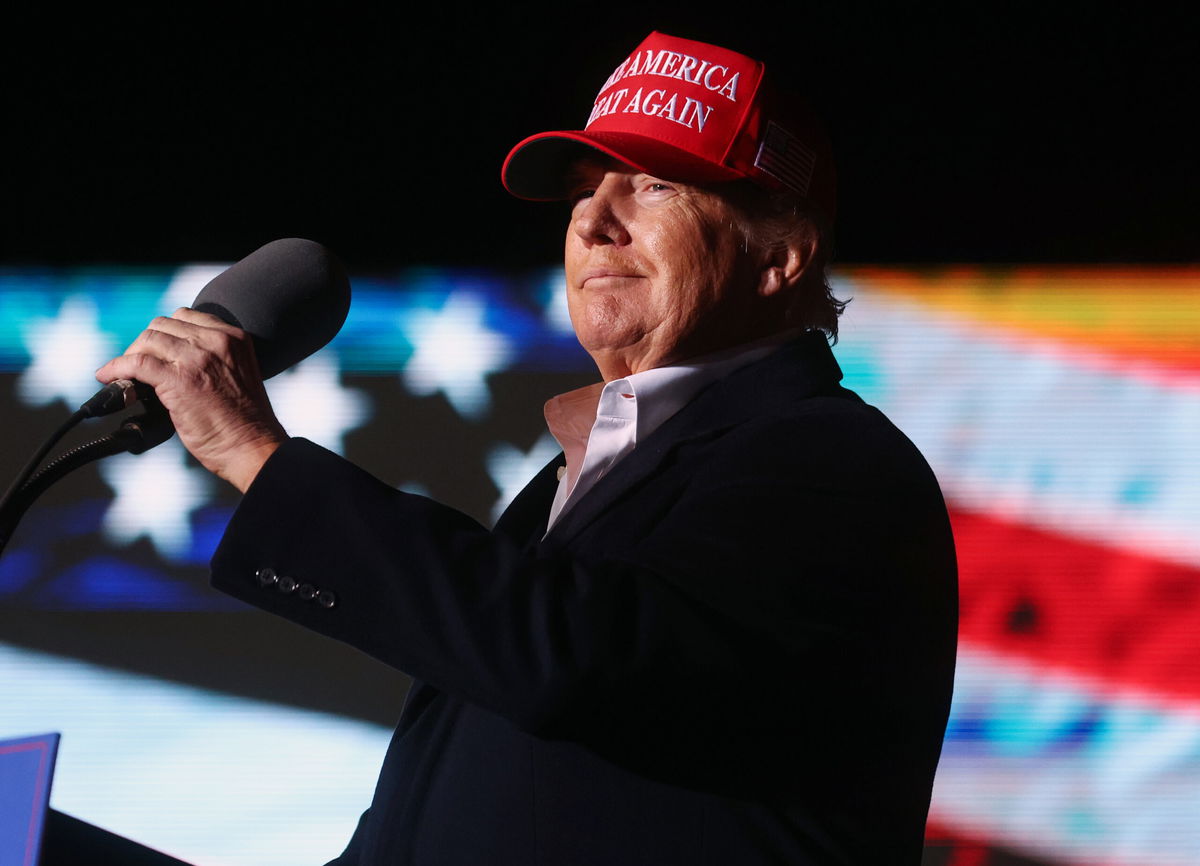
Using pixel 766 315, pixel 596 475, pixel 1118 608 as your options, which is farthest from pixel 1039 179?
pixel 596 475

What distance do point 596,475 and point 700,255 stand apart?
10.2 inches

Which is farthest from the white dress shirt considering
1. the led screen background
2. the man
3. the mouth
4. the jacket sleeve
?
the led screen background

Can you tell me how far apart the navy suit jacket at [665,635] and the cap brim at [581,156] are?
0.99ft

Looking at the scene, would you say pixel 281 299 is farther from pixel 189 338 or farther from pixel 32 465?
pixel 32 465

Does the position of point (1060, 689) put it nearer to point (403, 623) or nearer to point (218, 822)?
point (218, 822)

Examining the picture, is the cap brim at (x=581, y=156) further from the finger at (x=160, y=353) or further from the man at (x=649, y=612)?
the finger at (x=160, y=353)

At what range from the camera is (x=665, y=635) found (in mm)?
732

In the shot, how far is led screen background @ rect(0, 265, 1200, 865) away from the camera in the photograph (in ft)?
7.99

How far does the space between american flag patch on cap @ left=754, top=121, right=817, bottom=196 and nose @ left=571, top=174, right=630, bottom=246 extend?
0.50 feet

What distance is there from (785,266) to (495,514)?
1.40 m

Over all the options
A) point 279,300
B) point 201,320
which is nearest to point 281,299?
point 279,300

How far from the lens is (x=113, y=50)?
2.53 metres

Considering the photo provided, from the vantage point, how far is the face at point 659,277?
1.15m

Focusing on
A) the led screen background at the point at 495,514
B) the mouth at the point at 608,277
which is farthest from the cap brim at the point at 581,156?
the led screen background at the point at 495,514
